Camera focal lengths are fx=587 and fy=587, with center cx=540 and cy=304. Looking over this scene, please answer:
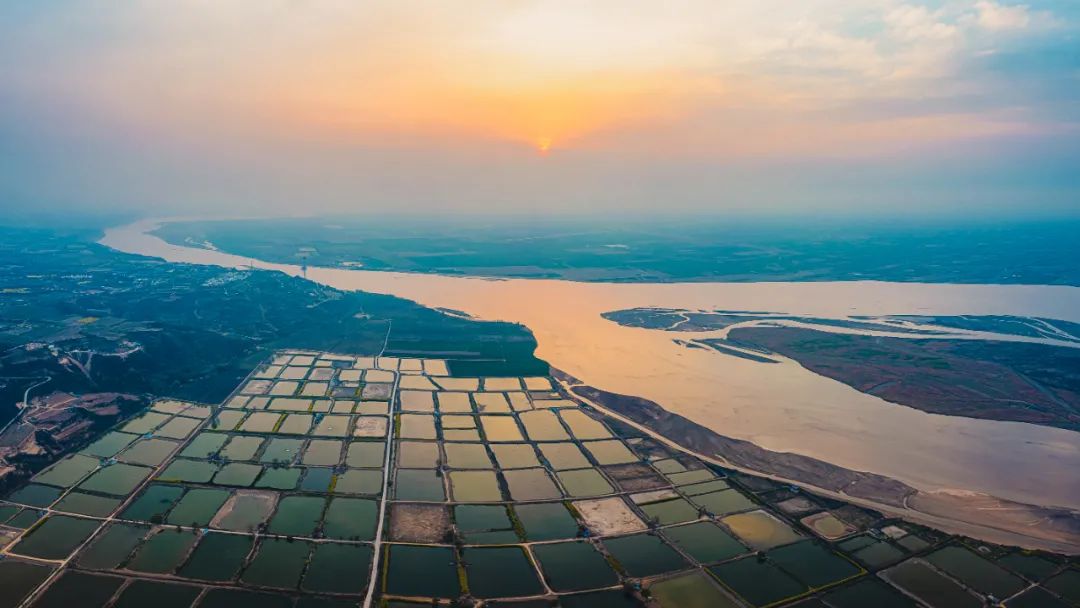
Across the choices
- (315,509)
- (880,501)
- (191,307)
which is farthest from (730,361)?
(191,307)

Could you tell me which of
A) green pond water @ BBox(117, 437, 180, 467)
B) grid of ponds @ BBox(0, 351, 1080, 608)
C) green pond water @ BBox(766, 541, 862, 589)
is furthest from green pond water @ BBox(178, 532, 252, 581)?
green pond water @ BBox(766, 541, 862, 589)

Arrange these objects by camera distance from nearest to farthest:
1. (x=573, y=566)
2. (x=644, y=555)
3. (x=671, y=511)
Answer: (x=573, y=566) < (x=644, y=555) < (x=671, y=511)

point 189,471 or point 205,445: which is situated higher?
point 205,445

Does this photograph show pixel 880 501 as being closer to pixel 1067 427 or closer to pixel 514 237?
pixel 1067 427

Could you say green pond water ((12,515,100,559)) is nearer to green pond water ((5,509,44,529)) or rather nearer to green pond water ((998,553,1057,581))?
green pond water ((5,509,44,529))

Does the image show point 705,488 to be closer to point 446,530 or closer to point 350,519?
point 446,530

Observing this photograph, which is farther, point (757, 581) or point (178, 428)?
point (178, 428)

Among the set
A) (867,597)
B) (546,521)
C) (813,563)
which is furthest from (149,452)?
(867,597)
